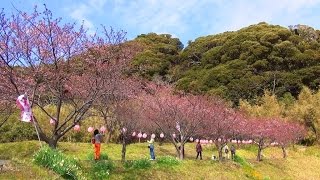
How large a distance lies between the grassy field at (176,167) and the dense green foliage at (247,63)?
15.9 meters

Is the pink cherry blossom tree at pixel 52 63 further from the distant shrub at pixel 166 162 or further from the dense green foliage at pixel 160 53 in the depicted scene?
the dense green foliage at pixel 160 53

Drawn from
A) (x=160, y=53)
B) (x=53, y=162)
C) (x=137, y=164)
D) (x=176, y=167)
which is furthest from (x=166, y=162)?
(x=160, y=53)

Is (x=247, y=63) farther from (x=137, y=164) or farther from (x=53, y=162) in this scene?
(x=53, y=162)

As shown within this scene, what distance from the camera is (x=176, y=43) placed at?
75.6 meters

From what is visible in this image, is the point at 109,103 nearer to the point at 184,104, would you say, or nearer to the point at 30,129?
the point at 184,104

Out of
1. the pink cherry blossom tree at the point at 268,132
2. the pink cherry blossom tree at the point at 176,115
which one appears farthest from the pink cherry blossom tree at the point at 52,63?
the pink cherry blossom tree at the point at 268,132

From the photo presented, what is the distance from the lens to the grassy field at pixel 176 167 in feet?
36.7

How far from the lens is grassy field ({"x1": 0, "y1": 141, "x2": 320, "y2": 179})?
1117 cm

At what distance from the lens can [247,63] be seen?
6112 cm

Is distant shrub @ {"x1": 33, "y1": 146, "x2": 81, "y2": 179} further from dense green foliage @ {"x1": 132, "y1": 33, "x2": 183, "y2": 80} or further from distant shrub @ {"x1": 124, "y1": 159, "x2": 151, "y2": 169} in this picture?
dense green foliage @ {"x1": 132, "y1": 33, "x2": 183, "y2": 80}

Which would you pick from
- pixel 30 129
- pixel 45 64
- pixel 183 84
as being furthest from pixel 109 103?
pixel 183 84

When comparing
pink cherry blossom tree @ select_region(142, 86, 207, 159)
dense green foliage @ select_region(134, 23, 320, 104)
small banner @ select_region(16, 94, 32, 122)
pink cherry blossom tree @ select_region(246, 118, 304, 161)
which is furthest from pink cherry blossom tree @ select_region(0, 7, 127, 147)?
dense green foliage @ select_region(134, 23, 320, 104)

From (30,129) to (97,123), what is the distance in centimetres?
573

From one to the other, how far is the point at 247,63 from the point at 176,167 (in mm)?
45121
